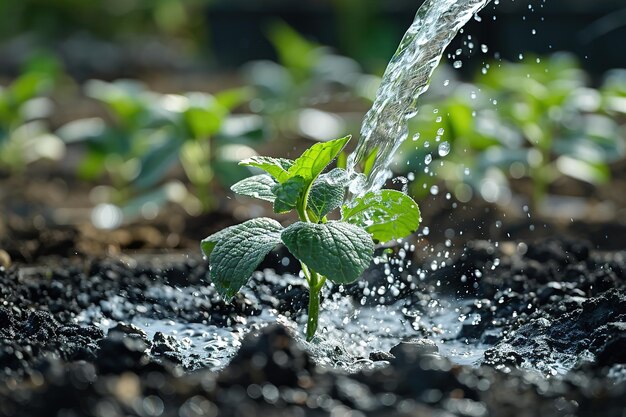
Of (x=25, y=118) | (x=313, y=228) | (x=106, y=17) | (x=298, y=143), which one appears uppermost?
(x=106, y=17)

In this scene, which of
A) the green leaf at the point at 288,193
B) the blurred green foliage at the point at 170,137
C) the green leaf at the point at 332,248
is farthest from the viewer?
the blurred green foliage at the point at 170,137

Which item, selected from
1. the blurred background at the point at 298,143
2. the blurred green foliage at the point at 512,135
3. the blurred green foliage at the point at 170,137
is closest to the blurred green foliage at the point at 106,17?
the blurred background at the point at 298,143

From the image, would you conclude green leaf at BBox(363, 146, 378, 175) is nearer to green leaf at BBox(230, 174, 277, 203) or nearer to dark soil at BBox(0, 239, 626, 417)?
dark soil at BBox(0, 239, 626, 417)

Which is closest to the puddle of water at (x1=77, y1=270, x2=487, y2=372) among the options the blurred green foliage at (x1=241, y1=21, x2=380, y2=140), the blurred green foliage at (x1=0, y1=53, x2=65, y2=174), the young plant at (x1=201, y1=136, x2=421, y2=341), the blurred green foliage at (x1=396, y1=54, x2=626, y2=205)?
the young plant at (x1=201, y1=136, x2=421, y2=341)

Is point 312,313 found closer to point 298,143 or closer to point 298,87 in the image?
point 298,87

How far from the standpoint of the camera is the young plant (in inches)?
69.0

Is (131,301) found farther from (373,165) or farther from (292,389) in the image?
(292,389)

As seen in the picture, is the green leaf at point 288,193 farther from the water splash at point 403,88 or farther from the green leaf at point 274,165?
the water splash at point 403,88

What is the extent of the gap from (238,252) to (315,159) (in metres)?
0.21

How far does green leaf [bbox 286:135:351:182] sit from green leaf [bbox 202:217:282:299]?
0.12 metres

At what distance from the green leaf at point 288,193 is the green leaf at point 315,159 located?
0.02m

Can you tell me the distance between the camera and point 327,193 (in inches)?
76.3

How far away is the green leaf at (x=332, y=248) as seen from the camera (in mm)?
1726

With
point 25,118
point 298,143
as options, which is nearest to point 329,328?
point 25,118
